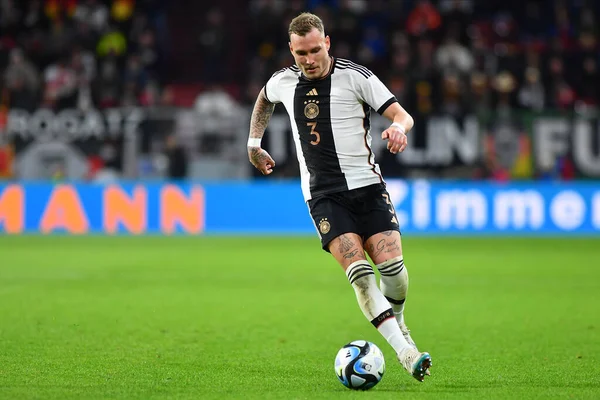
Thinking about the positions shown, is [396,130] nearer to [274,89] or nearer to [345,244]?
[345,244]

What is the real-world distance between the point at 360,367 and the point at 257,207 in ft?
46.1

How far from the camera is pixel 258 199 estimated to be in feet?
64.8

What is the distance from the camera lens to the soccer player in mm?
6184

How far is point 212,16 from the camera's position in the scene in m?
23.4

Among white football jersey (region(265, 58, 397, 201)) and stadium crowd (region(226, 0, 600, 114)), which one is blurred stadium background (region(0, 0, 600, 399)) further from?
white football jersey (region(265, 58, 397, 201))

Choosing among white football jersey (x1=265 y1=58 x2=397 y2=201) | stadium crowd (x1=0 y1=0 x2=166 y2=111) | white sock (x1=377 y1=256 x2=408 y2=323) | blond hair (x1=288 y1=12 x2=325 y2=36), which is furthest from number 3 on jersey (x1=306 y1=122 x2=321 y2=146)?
stadium crowd (x1=0 y1=0 x2=166 y2=111)

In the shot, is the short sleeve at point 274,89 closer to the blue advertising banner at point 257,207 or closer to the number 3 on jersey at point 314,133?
the number 3 on jersey at point 314,133

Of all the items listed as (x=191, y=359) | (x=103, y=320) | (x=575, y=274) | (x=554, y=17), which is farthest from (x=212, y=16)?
(x=191, y=359)

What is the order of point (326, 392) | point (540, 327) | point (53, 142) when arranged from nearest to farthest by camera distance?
point (326, 392) < point (540, 327) < point (53, 142)

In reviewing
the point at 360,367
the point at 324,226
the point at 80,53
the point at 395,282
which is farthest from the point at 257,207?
the point at 360,367

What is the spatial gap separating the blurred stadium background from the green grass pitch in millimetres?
43

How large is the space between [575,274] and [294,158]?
287 inches

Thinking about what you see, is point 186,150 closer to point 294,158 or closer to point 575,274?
point 294,158

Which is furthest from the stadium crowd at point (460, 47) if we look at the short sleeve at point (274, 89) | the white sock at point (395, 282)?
the white sock at point (395, 282)
